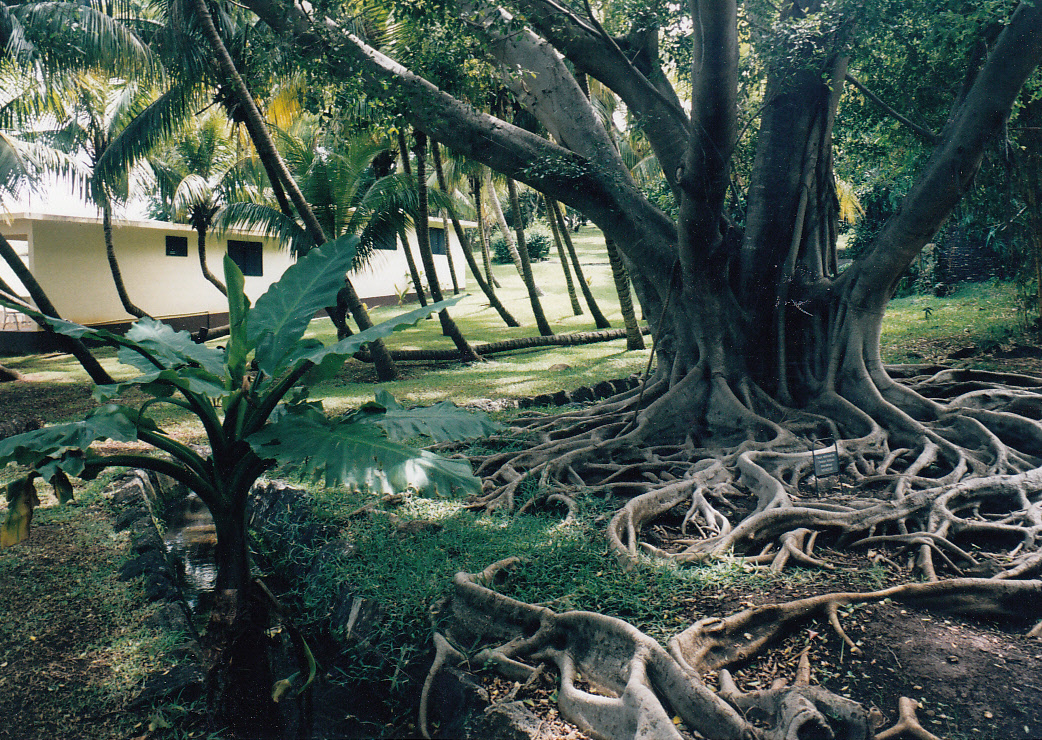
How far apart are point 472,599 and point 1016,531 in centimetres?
328

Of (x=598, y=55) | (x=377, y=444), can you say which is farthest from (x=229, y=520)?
(x=598, y=55)

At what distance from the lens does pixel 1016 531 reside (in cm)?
431

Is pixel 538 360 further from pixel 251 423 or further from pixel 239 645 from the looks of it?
pixel 239 645

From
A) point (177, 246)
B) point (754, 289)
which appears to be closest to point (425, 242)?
point (754, 289)

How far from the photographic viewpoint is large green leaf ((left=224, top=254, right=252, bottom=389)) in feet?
13.1

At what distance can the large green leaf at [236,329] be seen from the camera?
3.99 meters

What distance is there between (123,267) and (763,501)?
18.9m

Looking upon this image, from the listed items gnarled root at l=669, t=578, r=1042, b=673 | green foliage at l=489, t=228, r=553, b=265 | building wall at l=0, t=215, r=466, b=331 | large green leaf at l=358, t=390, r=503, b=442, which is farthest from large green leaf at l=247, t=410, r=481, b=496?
green foliage at l=489, t=228, r=553, b=265

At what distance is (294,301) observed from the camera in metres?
4.38

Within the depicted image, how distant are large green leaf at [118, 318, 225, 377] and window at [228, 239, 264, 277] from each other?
18.8 meters

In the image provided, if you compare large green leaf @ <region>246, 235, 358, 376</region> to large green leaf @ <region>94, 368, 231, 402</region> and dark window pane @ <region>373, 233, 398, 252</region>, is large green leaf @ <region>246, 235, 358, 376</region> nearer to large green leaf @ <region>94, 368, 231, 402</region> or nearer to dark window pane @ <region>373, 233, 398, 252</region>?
large green leaf @ <region>94, 368, 231, 402</region>

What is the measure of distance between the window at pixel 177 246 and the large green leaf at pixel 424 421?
61.5ft

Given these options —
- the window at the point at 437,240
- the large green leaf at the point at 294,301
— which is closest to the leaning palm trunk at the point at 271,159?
the large green leaf at the point at 294,301

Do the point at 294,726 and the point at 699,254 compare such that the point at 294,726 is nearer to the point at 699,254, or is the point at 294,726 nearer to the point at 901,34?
the point at 699,254
